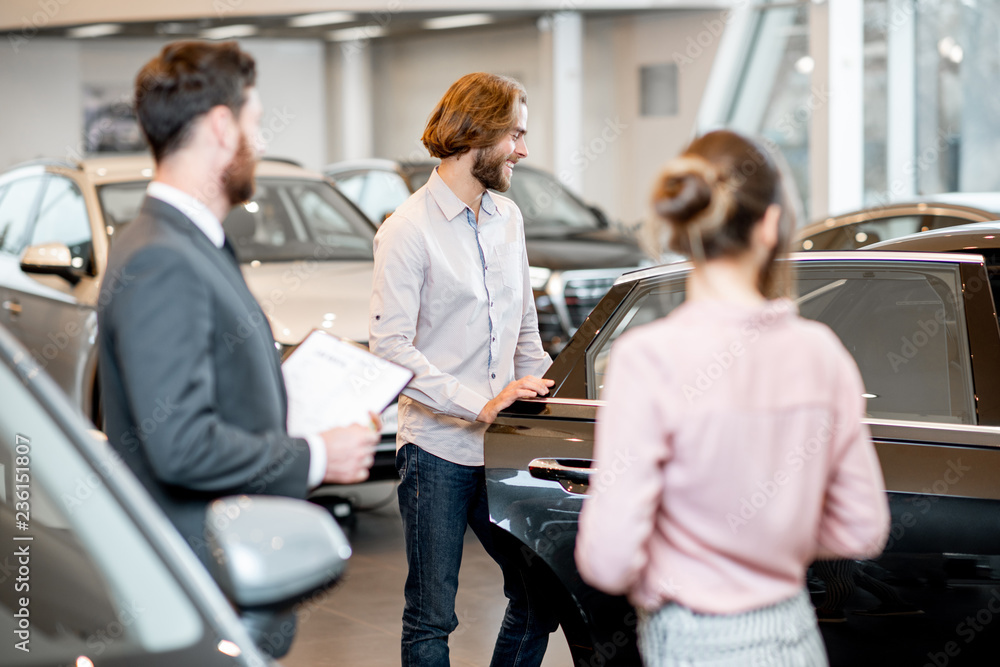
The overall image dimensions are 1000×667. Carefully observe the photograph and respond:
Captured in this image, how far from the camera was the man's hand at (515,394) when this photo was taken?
2734mm

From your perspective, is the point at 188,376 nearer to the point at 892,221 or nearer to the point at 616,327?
the point at 616,327

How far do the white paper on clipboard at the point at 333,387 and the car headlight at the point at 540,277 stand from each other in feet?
18.6

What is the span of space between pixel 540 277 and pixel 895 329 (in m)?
4.98

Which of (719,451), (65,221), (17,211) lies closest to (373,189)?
(17,211)

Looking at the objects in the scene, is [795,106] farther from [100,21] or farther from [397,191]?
[100,21]

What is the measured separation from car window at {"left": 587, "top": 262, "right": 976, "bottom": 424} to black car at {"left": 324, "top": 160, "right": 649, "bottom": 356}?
13.0ft

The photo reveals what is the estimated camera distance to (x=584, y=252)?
324 inches

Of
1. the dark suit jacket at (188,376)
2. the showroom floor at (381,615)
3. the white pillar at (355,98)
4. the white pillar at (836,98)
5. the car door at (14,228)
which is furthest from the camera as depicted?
the white pillar at (355,98)

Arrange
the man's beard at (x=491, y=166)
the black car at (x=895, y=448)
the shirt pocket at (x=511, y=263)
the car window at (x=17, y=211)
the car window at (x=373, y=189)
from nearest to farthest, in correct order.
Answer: the black car at (x=895, y=448) < the man's beard at (x=491, y=166) < the shirt pocket at (x=511, y=263) < the car window at (x=17, y=211) < the car window at (x=373, y=189)

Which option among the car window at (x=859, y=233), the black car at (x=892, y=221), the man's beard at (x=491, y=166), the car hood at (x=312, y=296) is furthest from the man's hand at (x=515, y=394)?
the car window at (x=859, y=233)

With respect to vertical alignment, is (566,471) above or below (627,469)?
below

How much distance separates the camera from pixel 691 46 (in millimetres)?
14438

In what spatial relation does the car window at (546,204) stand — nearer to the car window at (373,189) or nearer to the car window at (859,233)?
the car window at (373,189)

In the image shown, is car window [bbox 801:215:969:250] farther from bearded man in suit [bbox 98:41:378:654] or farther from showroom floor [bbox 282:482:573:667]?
bearded man in suit [bbox 98:41:378:654]
